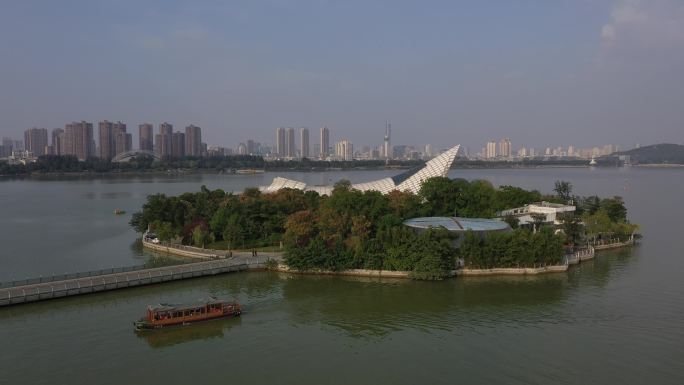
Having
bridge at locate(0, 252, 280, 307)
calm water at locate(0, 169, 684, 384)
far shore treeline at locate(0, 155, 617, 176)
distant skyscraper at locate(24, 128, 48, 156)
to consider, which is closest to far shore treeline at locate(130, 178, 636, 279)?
calm water at locate(0, 169, 684, 384)

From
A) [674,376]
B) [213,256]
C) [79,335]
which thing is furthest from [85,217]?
[674,376]

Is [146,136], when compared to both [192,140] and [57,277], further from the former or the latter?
[57,277]

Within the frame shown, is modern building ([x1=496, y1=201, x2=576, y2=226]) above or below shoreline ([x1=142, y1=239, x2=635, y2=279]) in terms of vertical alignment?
above

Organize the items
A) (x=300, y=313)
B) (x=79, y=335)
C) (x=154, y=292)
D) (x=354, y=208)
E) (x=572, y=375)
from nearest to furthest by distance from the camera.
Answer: (x=572, y=375), (x=79, y=335), (x=300, y=313), (x=154, y=292), (x=354, y=208)

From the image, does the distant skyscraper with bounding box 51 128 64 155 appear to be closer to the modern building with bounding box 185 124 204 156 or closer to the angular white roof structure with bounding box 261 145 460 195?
the modern building with bounding box 185 124 204 156

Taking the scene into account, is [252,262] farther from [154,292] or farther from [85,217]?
[85,217]
